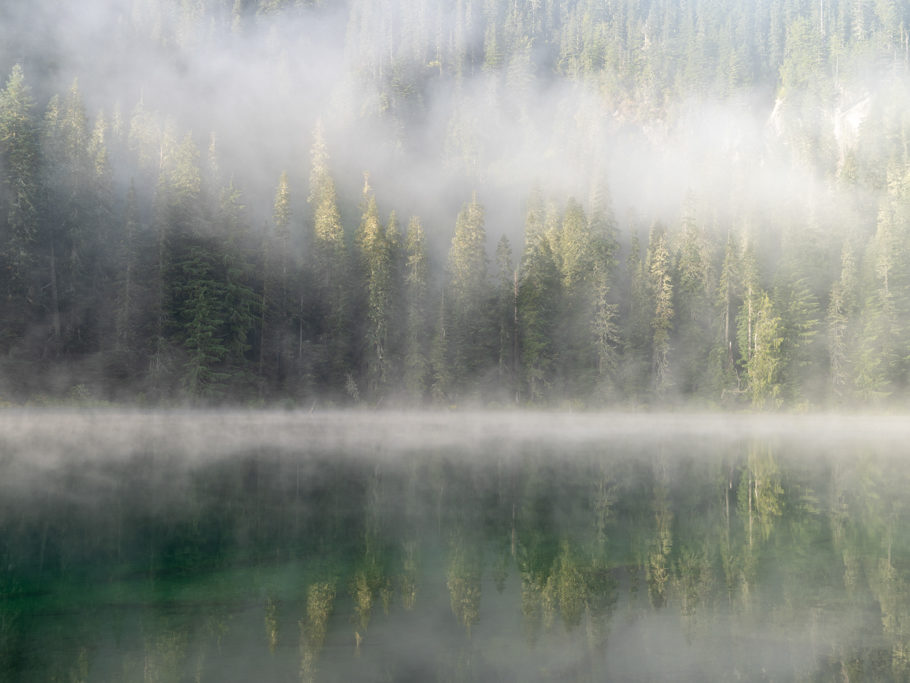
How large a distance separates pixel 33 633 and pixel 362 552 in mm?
5962

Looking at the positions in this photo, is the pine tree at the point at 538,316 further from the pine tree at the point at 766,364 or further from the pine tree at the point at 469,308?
the pine tree at the point at 766,364

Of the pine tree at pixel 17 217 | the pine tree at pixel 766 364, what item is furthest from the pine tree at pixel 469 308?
the pine tree at pixel 17 217

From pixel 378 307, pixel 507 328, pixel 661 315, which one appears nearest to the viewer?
pixel 378 307

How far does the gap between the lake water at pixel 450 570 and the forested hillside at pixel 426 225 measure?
3002cm

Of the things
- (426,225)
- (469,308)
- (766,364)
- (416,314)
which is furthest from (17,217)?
(766,364)

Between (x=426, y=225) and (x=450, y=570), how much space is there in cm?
8284

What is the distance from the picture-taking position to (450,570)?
13.0 meters

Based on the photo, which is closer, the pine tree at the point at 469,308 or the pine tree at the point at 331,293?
the pine tree at the point at 469,308

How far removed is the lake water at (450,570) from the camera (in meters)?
8.89

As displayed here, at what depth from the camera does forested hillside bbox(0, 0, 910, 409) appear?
5547 centimetres

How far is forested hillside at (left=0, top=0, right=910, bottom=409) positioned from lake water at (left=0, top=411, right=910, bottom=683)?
1182 inches

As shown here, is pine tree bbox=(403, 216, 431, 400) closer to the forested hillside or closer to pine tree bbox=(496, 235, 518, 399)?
the forested hillside

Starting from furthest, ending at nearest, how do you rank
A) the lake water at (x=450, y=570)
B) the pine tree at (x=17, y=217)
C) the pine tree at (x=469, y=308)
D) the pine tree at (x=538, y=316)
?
the pine tree at (x=538, y=316)
the pine tree at (x=469, y=308)
the pine tree at (x=17, y=217)
the lake water at (x=450, y=570)

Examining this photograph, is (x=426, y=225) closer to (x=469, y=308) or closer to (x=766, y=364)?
(x=469, y=308)
